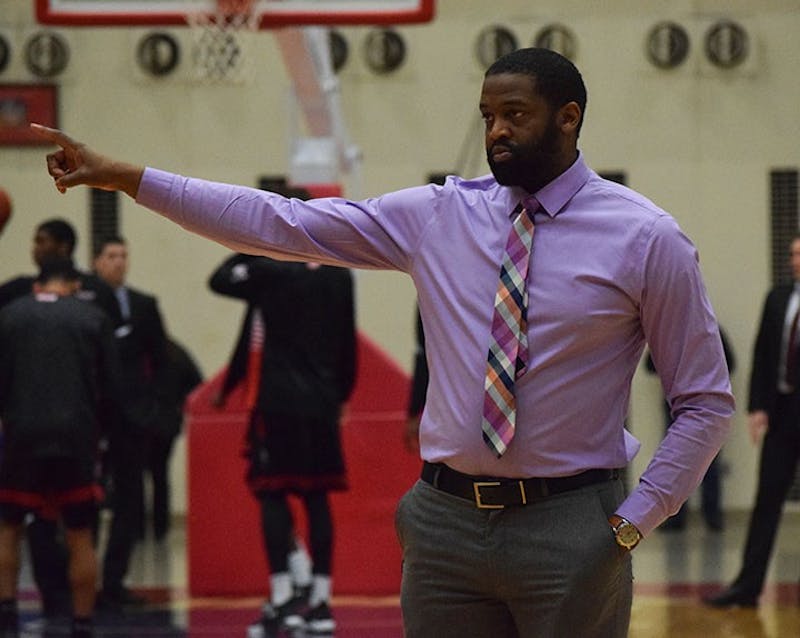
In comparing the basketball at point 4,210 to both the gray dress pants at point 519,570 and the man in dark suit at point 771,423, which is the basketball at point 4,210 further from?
the gray dress pants at point 519,570

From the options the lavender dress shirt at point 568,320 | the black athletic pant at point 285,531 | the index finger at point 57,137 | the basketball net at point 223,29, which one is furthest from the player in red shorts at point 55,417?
the index finger at point 57,137

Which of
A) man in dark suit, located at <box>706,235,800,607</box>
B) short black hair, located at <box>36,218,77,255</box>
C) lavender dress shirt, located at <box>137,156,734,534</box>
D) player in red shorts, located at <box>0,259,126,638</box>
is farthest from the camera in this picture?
Result: man in dark suit, located at <box>706,235,800,607</box>

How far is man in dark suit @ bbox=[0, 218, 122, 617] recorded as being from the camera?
823 cm

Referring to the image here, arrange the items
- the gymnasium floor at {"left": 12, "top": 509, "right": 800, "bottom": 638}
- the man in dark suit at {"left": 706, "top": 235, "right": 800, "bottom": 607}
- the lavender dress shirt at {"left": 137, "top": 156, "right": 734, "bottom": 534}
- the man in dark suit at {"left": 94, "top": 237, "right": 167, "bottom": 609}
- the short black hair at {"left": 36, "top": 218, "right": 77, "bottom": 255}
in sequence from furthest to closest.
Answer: the man in dark suit at {"left": 94, "top": 237, "right": 167, "bottom": 609}
the man in dark suit at {"left": 706, "top": 235, "right": 800, "bottom": 607}
the short black hair at {"left": 36, "top": 218, "right": 77, "bottom": 255}
the gymnasium floor at {"left": 12, "top": 509, "right": 800, "bottom": 638}
the lavender dress shirt at {"left": 137, "top": 156, "right": 734, "bottom": 534}

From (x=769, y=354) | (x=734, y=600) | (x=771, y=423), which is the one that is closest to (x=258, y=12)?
(x=769, y=354)

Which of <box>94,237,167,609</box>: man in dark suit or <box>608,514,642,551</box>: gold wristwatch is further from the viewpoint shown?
<box>94,237,167,609</box>: man in dark suit

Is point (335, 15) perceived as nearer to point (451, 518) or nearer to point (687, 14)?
point (451, 518)

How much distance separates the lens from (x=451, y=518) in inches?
134

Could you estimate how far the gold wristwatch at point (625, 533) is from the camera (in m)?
3.32

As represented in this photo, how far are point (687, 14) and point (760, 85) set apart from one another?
0.83m

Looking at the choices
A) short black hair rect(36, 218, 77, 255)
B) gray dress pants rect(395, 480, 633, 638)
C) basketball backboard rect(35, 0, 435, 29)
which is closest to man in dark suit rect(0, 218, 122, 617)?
short black hair rect(36, 218, 77, 255)

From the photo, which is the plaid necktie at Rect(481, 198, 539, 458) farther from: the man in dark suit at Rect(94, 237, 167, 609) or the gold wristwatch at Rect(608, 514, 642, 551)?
the man in dark suit at Rect(94, 237, 167, 609)

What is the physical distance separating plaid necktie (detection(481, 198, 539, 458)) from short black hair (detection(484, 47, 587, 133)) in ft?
0.96

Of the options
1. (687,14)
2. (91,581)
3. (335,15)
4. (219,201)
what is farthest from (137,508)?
(687,14)
